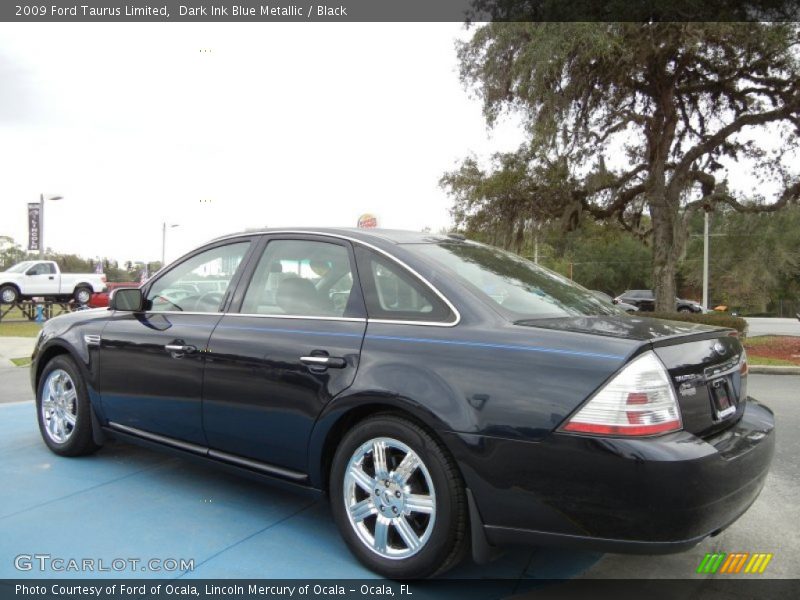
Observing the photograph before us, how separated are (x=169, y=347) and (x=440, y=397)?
1.90 m

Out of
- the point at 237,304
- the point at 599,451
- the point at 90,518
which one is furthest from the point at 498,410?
the point at 90,518

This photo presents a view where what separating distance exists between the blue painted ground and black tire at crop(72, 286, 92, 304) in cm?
2848

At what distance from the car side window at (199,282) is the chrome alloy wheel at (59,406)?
101 centimetres

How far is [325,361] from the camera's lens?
310 centimetres

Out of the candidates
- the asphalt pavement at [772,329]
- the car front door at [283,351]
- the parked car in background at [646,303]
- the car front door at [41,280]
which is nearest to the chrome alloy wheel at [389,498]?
the car front door at [283,351]

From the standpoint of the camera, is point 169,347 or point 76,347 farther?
point 76,347

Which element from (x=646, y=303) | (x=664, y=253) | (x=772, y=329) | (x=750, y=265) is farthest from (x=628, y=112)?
(x=750, y=265)

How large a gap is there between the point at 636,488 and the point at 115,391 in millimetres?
3281

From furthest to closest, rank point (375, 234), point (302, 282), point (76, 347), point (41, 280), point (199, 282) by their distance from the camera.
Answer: point (41, 280) → point (76, 347) → point (199, 282) → point (302, 282) → point (375, 234)

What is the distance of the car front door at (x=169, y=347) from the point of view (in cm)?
373

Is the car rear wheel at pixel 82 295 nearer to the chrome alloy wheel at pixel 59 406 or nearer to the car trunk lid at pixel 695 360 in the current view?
the chrome alloy wheel at pixel 59 406

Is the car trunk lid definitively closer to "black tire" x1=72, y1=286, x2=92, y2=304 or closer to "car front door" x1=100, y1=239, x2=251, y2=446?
"car front door" x1=100, y1=239, x2=251, y2=446

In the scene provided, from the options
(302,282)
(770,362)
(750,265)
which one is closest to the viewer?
(302,282)

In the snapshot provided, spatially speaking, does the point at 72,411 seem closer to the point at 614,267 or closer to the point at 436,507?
the point at 436,507
